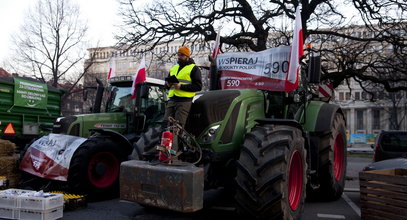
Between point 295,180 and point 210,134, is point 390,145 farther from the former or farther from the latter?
point 210,134

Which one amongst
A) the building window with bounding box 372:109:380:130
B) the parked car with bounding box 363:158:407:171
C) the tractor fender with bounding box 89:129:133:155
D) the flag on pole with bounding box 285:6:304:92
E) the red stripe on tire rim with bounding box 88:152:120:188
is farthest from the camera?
the building window with bounding box 372:109:380:130

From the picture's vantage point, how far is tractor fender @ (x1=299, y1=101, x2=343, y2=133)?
6516mm

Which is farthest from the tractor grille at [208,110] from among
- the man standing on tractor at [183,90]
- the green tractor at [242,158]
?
the man standing on tractor at [183,90]

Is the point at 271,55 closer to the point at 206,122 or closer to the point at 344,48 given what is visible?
the point at 206,122

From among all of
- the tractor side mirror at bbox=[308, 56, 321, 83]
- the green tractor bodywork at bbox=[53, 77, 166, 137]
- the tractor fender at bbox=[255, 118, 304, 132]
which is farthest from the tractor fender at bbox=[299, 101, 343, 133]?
the green tractor bodywork at bbox=[53, 77, 166, 137]

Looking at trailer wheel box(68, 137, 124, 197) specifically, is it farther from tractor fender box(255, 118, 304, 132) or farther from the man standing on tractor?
tractor fender box(255, 118, 304, 132)

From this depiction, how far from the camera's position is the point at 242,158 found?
14.0ft

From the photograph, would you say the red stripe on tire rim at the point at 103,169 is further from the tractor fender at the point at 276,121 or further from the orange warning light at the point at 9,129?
the orange warning light at the point at 9,129

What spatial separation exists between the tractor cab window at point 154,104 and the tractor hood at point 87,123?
54cm

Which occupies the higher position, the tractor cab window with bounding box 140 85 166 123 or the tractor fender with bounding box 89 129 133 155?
the tractor cab window with bounding box 140 85 166 123

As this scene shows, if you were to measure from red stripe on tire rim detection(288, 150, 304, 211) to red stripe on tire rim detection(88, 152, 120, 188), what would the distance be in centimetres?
373

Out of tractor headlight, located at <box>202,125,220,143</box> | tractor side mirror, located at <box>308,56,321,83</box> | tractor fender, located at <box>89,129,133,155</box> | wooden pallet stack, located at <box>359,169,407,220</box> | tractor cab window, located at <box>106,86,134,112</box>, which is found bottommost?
wooden pallet stack, located at <box>359,169,407,220</box>

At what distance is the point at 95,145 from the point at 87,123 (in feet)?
4.74

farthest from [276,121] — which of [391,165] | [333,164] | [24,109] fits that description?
[24,109]
